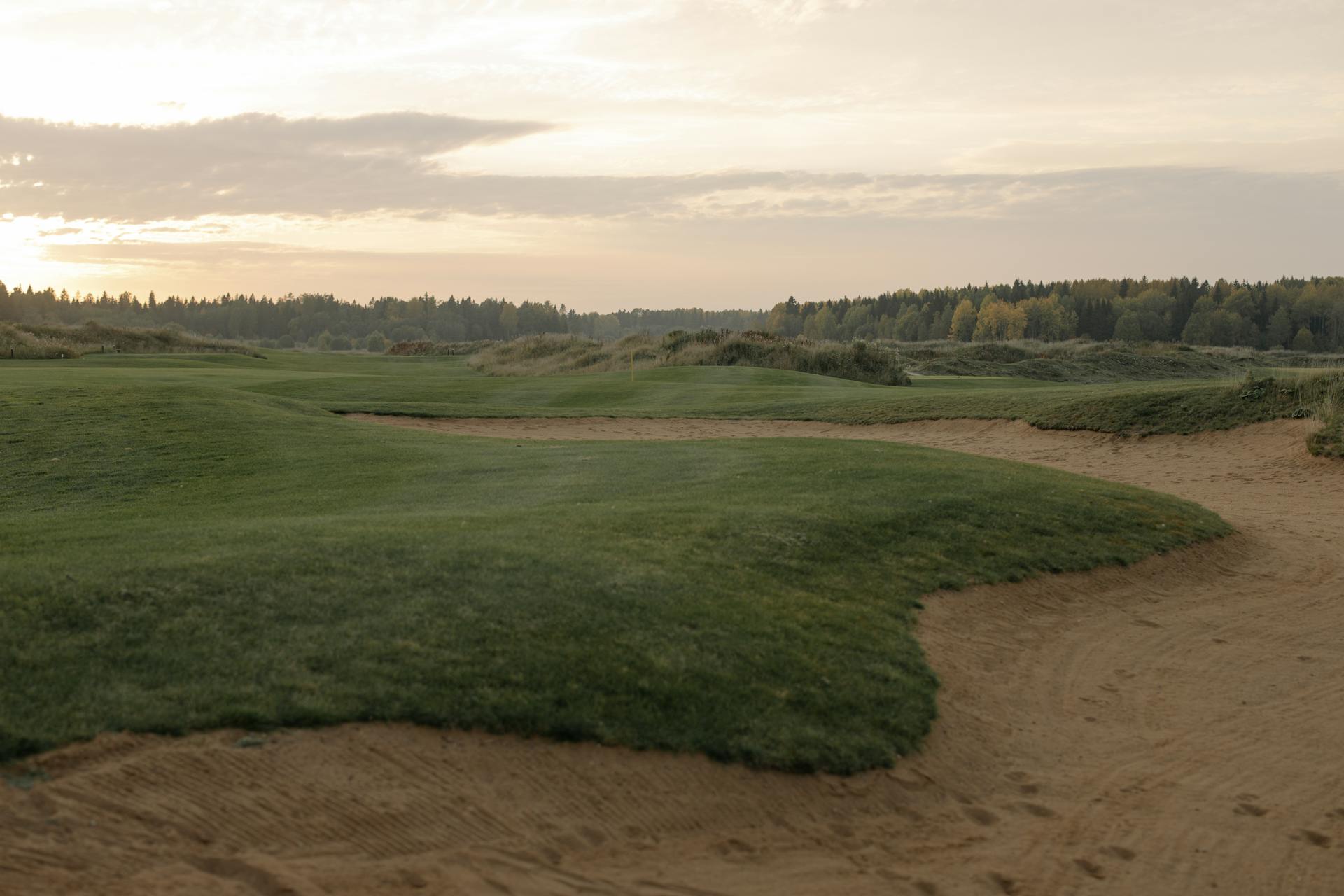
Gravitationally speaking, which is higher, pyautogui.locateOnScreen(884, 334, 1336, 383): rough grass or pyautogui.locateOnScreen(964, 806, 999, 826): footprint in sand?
pyautogui.locateOnScreen(884, 334, 1336, 383): rough grass

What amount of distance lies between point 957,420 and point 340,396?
19.8 meters

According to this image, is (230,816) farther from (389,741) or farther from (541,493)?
(541,493)

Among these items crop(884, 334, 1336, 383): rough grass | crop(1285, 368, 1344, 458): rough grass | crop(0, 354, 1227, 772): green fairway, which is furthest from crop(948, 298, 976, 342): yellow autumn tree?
crop(0, 354, 1227, 772): green fairway

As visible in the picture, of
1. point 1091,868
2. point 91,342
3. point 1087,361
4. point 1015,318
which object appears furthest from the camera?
point 1015,318

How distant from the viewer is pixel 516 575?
866 centimetres

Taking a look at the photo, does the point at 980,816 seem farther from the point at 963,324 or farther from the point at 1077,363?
the point at 963,324

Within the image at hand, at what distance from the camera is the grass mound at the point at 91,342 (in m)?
49.8

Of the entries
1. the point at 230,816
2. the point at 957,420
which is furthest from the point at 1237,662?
the point at 957,420

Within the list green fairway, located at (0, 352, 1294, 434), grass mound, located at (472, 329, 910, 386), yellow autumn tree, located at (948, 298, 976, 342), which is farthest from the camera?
yellow autumn tree, located at (948, 298, 976, 342)

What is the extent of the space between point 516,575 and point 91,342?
65.0m

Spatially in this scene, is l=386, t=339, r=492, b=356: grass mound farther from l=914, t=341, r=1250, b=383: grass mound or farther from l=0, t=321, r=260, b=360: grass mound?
l=914, t=341, r=1250, b=383: grass mound

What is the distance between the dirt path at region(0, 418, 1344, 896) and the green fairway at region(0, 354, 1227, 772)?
322 mm

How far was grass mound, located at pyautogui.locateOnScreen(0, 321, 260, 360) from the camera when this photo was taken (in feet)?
163

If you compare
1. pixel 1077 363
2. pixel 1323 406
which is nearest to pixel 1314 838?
pixel 1323 406
